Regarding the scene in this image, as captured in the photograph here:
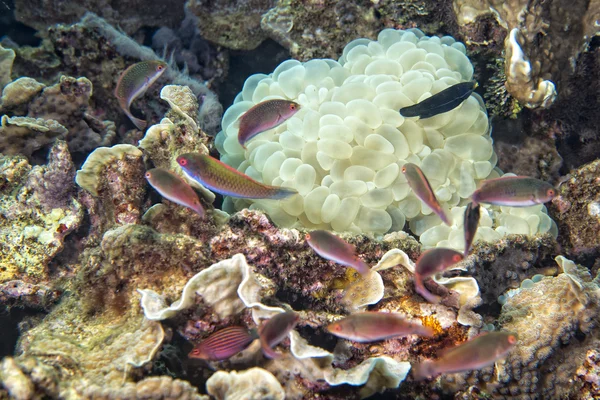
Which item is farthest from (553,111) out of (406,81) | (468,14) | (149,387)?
(149,387)

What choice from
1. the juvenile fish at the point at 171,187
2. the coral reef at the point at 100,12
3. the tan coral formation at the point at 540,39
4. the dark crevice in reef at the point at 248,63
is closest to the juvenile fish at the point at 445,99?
the tan coral formation at the point at 540,39

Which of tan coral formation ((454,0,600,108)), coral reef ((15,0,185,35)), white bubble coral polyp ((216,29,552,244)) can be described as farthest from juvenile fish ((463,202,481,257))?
coral reef ((15,0,185,35))

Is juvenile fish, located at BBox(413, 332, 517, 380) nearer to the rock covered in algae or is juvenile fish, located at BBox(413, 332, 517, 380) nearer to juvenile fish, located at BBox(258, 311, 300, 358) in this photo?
juvenile fish, located at BBox(258, 311, 300, 358)

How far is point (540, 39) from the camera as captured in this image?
3363 millimetres

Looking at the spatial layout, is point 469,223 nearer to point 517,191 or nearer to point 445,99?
point 517,191

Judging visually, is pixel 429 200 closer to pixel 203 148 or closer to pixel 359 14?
pixel 203 148

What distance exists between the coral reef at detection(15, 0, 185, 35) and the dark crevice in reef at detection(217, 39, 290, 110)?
1359mm

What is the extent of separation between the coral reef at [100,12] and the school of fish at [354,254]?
390cm

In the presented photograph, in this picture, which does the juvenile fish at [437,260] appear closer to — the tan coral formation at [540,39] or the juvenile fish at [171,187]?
the juvenile fish at [171,187]

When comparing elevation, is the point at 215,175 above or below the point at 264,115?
below

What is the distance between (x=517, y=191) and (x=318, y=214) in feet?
4.42

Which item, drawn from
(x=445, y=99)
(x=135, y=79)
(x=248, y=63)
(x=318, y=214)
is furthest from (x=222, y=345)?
(x=248, y=63)

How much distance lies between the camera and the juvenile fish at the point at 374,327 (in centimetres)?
185

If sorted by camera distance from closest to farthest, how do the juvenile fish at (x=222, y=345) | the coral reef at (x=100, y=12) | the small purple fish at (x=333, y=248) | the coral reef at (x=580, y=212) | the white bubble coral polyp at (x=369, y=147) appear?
the juvenile fish at (x=222, y=345), the small purple fish at (x=333, y=248), the white bubble coral polyp at (x=369, y=147), the coral reef at (x=580, y=212), the coral reef at (x=100, y=12)
